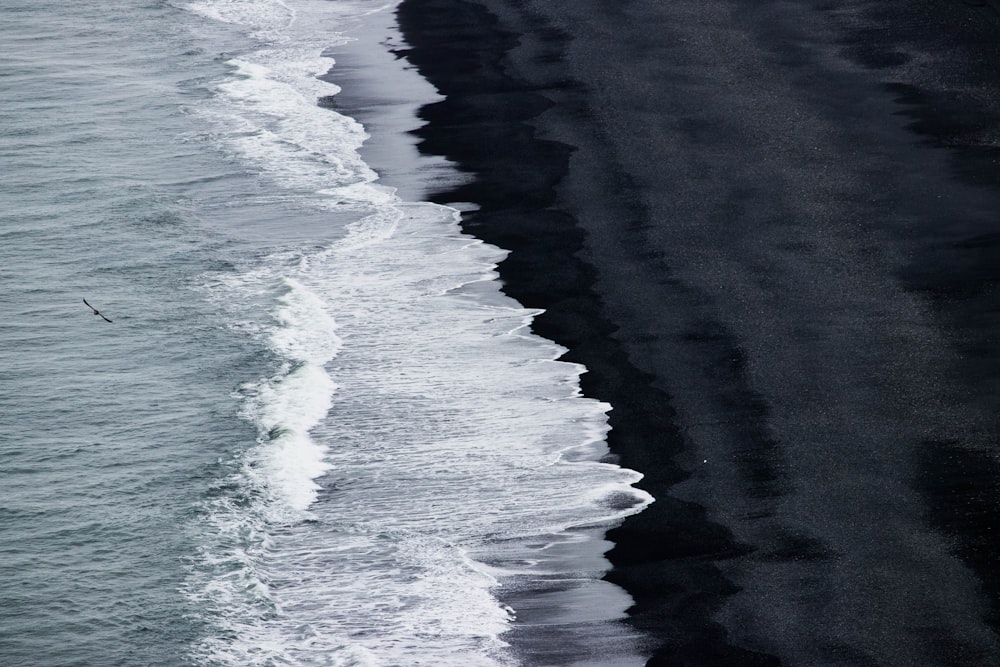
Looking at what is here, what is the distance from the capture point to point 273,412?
14.1 m

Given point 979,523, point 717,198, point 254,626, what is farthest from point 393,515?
point 717,198

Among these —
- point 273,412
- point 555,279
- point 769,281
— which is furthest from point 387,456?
point 769,281

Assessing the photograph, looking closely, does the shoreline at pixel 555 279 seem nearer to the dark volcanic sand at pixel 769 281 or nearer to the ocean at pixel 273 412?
the dark volcanic sand at pixel 769 281

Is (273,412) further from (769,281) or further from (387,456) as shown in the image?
(769,281)

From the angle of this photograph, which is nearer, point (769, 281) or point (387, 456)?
point (387, 456)

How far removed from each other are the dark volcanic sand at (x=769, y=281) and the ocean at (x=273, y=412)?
0.56 metres

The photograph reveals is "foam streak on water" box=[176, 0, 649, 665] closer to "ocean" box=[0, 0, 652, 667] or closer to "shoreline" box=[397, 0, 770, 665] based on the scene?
"ocean" box=[0, 0, 652, 667]

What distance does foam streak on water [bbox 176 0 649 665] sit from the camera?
427 inches

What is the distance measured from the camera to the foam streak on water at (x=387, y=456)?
10836 mm

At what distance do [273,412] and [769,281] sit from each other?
571cm

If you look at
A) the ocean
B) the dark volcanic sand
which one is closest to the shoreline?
the dark volcanic sand

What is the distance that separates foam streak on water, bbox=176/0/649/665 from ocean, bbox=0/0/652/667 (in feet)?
0.10

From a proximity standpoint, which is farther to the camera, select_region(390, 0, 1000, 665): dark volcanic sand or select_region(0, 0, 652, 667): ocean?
select_region(0, 0, 652, 667): ocean

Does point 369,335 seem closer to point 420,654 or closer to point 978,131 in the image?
point 420,654
